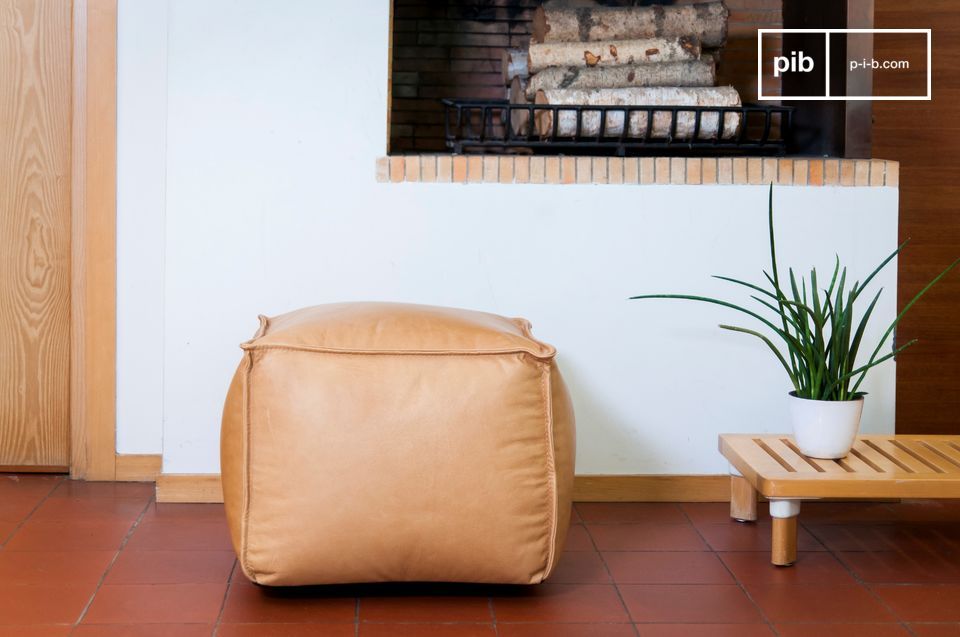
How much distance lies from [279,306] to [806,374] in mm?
1407

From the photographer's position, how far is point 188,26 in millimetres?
3020

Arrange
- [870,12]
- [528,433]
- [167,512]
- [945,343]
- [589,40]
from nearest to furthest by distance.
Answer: [528,433]
[167,512]
[870,12]
[589,40]
[945,343]

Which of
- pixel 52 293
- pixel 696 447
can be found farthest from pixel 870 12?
pixel 52 293

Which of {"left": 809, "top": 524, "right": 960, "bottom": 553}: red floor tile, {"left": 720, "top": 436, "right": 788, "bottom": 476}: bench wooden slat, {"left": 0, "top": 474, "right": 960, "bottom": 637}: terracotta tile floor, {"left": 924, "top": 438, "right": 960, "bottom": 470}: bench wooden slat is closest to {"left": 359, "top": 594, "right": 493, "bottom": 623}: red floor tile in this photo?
{"left": 0, "top": 474, "right": 960, "bottom": 637}: terracotta tile floor

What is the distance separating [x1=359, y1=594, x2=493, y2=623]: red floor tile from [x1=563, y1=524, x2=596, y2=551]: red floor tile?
1.28 ft

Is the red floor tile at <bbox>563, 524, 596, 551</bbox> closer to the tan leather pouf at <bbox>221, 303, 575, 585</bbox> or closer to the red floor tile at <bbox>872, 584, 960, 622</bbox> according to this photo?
the tan leather pouf at <bbox>221, 303, 575, 585</bbox>

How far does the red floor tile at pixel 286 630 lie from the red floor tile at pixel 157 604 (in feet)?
0.22

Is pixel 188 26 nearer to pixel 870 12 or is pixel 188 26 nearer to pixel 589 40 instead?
pixel 589 40

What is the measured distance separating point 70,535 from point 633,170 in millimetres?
1757

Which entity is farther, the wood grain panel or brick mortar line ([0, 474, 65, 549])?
the wood grain panel

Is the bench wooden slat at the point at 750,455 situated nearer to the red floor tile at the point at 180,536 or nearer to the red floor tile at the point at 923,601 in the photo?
the red floor tile at the point at 923,601

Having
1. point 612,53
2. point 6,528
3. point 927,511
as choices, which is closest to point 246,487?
point 6,528

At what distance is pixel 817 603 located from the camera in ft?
7.78

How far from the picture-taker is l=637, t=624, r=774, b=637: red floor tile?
2.19 meters
